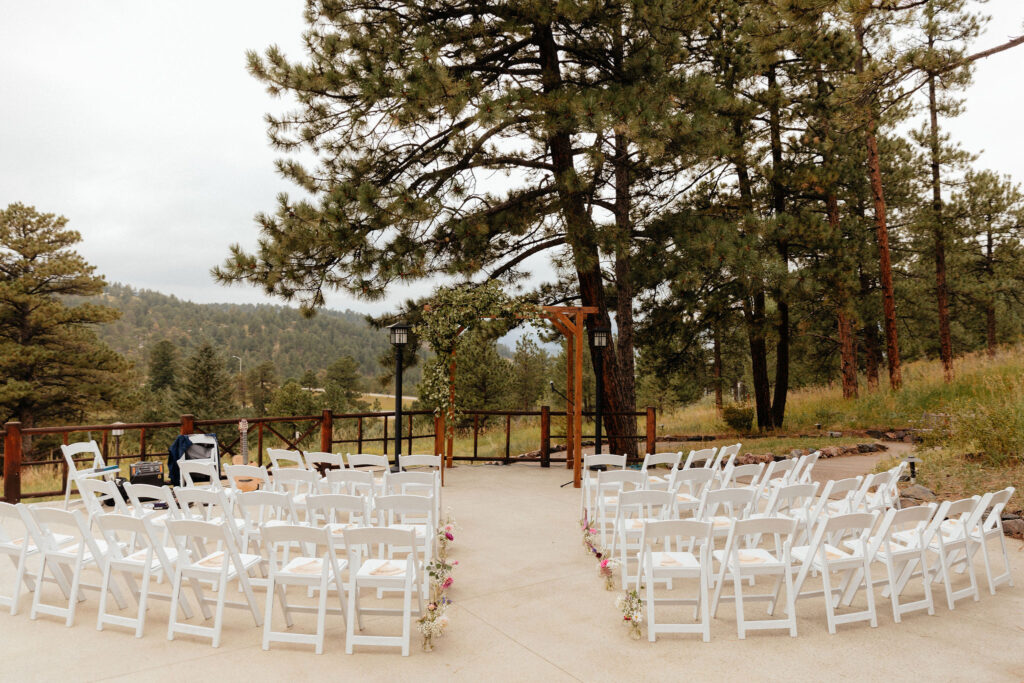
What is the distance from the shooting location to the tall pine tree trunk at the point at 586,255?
1005 centimetres

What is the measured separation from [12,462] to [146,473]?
160 centimetres

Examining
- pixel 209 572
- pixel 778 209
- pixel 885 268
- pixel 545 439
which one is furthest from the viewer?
pixel 885 268

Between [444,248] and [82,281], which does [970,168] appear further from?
[82,281]

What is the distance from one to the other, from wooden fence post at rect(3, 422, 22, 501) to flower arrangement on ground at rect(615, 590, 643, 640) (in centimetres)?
741

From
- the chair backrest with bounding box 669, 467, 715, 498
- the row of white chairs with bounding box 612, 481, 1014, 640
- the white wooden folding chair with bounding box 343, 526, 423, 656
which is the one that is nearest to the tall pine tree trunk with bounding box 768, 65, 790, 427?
the chair backrest with bounding box 669, 467, 715, 498

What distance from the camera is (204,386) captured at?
41.0m

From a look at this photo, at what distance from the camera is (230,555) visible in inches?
153

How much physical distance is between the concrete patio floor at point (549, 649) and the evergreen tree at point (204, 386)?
130ft

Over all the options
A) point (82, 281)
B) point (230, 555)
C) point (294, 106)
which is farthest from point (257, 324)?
point (230, 555)

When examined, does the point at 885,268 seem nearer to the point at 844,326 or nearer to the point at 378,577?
the point at 844,326

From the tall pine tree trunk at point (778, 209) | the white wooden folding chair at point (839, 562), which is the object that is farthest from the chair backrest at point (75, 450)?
the tall pine tree trunk at point (778, 209)

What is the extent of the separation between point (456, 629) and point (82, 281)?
→ 2876cm

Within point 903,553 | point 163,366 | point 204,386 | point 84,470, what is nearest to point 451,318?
point 84,470

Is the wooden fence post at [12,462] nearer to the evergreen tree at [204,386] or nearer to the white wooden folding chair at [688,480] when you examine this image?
the white wooden folding chair at [688,480]
